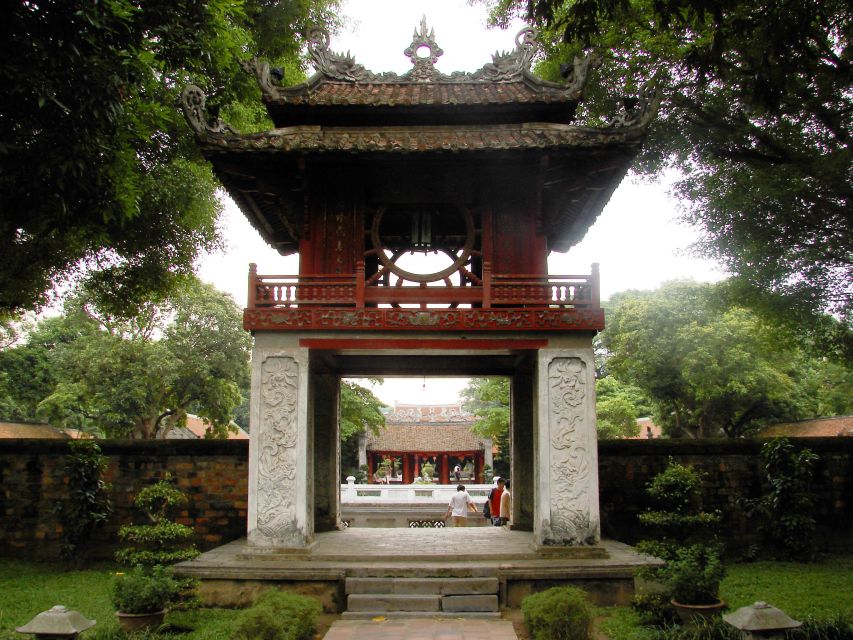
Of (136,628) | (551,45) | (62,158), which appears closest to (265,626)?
(136,628)

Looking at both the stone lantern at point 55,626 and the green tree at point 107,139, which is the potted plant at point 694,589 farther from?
the green tree at point 107,139

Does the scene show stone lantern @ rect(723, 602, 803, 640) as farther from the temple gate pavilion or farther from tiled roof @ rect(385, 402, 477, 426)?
tiled roof @ rect(385, 402, 477, 426)

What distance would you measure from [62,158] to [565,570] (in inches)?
289

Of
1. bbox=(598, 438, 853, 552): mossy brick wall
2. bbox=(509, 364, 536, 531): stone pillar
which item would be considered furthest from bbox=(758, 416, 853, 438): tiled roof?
bbox=(509, 364, 536, 531): stone pillar

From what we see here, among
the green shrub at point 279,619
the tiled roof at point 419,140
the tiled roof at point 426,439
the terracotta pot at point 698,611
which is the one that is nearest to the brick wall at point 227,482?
the terracotta pot at point 698,611

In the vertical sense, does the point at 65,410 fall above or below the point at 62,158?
below

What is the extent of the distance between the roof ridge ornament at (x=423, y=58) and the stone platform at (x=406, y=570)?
7.41 metres

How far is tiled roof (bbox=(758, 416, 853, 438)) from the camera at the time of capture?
85.3 feet

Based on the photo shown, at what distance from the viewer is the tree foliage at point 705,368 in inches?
999

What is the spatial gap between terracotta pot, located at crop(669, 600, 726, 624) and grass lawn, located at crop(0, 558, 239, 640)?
4.67 meters

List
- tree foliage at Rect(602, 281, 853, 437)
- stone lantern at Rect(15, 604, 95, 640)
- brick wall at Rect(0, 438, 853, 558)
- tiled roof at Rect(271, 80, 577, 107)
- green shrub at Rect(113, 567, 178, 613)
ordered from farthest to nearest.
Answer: tree foliage at Rect(602, 281, 853, 437) < brick wall at Rect(0, 438, 853, 558) < tiled roof at Rect(271, 80, 577, 107) < green shrub at Rect(113, 567, 178, 613) < stone lantern at Rect(15, 604, 95, 640)

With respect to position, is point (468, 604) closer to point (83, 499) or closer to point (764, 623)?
point (764, 623)

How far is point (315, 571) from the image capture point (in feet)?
26.3

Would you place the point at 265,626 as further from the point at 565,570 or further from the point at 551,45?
the point at 551,45
